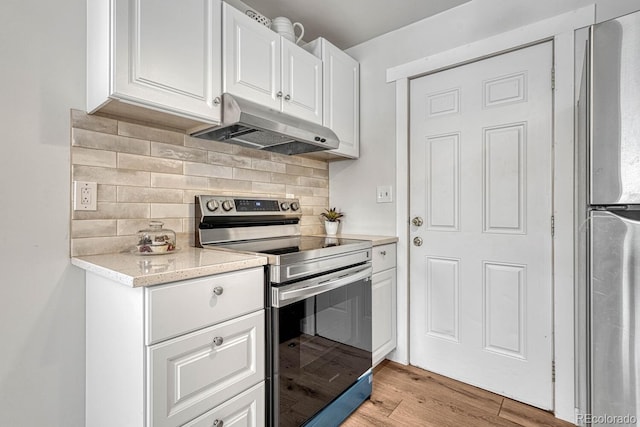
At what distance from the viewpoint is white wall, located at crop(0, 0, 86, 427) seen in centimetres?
117

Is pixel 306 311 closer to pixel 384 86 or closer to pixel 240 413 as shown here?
pixel 240 413

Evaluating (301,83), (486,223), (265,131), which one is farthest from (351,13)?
(486,223)

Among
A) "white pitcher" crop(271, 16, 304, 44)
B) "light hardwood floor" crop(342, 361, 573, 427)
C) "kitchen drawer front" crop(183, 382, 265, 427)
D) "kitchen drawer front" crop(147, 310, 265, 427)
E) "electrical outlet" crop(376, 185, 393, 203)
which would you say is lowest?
"light hardwood floor" crop(342, 361, 573, 427)

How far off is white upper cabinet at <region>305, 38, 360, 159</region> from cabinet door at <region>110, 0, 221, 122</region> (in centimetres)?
79

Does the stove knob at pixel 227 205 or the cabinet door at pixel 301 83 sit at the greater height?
the cabinet door at pixel 301 83

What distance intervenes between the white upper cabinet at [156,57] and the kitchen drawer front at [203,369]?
2.99 feet

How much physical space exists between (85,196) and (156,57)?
64 centimetres

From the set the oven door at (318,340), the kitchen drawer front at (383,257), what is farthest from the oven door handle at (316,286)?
the kitchen drawer front at (383,257)

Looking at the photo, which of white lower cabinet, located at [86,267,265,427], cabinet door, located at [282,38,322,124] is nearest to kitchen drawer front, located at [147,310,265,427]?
white lower cabinet, located at [86,267,265,427]

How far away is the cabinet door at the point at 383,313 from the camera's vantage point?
6.41ft

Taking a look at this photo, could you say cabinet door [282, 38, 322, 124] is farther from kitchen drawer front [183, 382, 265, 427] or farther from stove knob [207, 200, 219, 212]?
kitchen drawer front [183, 382, 265, 427]

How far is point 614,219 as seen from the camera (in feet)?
3.27

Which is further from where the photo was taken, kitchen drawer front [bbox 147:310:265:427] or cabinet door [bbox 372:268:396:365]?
cabinet door [bbox 372:268:396:365]

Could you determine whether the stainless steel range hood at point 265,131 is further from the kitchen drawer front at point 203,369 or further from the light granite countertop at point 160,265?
the kitchen drawer front at point 203,369
